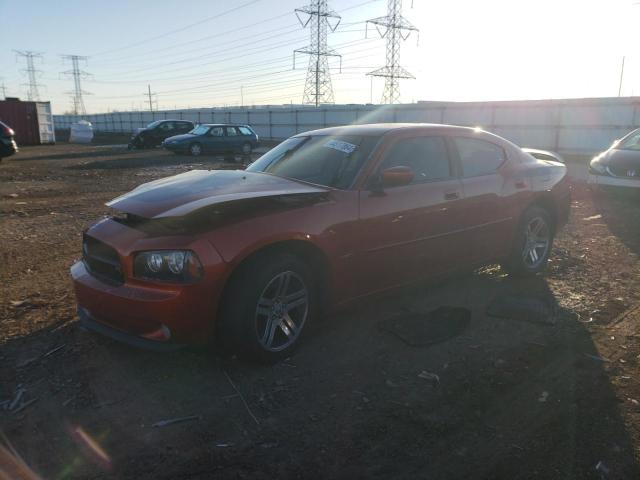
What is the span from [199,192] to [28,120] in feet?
112

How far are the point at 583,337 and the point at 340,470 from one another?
8.24ft

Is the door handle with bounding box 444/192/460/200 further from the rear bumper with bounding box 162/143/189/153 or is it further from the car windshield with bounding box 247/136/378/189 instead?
the rear bumper with bounding box 162/143/189/153

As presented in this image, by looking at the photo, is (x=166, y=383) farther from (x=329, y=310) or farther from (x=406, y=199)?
(x=406, y=199)

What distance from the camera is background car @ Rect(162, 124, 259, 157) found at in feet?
74.5

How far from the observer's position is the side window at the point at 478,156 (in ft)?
16.0

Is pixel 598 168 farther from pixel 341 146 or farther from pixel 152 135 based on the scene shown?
pixel 152 135

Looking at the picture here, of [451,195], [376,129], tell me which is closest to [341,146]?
[376,129]

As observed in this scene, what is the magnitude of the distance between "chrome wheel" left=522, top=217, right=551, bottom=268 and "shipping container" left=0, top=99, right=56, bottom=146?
3354cm

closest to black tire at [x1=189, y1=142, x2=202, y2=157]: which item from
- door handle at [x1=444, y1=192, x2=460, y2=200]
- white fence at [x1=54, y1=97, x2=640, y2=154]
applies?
white fence at [x1=54, y1=97, x2=640, y2=154]

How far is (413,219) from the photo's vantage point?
421 cm

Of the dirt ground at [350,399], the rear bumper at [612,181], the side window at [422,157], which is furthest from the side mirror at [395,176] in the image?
the rear bumper at [612,181]

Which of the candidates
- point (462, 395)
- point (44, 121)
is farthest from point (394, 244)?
point (44, 121)

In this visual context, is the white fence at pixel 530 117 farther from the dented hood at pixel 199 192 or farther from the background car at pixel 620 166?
the dented hood at pixel 199 192

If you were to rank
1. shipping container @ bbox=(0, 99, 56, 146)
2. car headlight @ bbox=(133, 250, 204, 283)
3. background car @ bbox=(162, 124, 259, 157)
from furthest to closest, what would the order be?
shipping container @ bbox=(0, 99, 56, 146)
background car @ bbox=(162, 124, 259, 157)
car headlight @ bbox=(133, 250, 204, 283)
